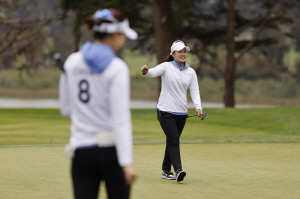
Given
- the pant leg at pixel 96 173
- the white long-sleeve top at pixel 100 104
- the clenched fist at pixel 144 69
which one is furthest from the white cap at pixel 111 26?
the clenched fist at pixel 144 69

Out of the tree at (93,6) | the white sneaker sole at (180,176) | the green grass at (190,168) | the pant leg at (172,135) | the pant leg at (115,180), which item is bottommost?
the green grass at (190,168)

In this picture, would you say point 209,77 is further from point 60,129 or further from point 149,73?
point 149,73

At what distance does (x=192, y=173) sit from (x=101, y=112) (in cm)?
563

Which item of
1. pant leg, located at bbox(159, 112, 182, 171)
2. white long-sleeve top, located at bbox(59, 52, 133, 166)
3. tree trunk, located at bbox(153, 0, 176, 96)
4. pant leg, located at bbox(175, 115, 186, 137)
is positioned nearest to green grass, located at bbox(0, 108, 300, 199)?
pant leg, located at bbox(159, 112, 182, 171)

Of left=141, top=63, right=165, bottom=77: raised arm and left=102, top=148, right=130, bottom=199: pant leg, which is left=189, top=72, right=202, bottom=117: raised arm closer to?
left=141, top=63, right=165, bottom=77: raised arm

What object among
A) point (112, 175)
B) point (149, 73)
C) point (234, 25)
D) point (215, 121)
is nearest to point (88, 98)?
point (112, 175)

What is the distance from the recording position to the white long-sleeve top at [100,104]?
13.2ft

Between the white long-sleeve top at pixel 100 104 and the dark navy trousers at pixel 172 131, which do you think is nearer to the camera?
the white long-sleeve top at pixel 100 104

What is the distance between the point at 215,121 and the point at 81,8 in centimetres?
1163

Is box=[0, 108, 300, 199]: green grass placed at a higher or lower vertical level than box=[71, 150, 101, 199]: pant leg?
lower

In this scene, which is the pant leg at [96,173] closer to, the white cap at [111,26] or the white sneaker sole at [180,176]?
the white cap at [111,26]

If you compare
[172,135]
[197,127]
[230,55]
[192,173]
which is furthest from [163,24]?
[172,135]

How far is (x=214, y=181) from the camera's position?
8.73 m

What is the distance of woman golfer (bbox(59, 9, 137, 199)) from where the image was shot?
4.02 meters
